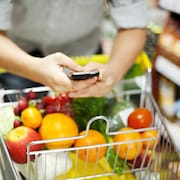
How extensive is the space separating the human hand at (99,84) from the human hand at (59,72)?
17 mm

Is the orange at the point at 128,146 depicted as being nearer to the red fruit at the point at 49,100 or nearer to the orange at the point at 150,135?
the orange at the point at 150,135

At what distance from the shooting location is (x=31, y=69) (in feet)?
2.74

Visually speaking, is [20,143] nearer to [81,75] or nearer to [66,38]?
[81,75]

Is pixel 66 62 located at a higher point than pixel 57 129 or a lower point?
higher

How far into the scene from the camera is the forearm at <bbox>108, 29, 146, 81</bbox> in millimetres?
952

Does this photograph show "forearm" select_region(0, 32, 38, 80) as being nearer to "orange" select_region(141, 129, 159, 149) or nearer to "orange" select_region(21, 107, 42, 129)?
"orange" select_region(21, 107, 42, 129)

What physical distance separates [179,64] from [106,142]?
0.37m

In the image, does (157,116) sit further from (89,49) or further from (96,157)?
(89,49)

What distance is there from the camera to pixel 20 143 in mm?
766

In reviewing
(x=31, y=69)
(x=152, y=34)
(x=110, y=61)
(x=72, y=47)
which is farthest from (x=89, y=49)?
(x=31, y=69)

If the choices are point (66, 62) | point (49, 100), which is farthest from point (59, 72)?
point (49, 100)

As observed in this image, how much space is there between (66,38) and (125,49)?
0.21 metres

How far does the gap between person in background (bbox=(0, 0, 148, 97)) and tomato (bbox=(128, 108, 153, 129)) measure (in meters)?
0.07

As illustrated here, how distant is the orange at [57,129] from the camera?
79cm
